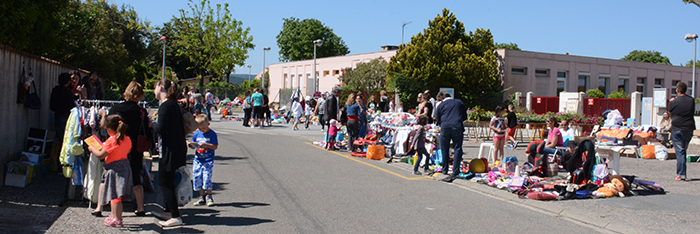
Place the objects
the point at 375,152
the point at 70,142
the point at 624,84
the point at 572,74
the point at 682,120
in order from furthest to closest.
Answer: the point at 624,84 → the point at 572,74 → the point at 375,152 → the point at 682,120 → the point at 70,142

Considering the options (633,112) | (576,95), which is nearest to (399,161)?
(633,112)

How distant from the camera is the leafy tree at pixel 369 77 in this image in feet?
144

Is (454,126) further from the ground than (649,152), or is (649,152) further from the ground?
(454,126)

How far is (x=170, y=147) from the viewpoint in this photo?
5.93m

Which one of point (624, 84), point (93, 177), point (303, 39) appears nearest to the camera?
point (93, 177)

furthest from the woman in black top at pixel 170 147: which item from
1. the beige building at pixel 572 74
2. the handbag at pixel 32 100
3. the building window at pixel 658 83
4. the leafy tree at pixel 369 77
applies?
the building window at pixel 658 83

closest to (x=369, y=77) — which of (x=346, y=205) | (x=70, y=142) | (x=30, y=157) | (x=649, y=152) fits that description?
(x=649, y=152)

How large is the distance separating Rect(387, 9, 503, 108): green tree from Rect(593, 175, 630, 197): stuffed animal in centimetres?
2859

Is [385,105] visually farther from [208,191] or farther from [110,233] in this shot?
[110,233]

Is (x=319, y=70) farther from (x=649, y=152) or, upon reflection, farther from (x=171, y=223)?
(x=171, y=223)

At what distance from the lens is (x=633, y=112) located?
1011 inches

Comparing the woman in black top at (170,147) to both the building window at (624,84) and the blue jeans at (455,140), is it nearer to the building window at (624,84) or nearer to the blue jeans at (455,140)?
the blue jeans at (455,140)

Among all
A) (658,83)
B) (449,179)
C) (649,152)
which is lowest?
(449,179)

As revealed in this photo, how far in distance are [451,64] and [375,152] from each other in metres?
24.9
